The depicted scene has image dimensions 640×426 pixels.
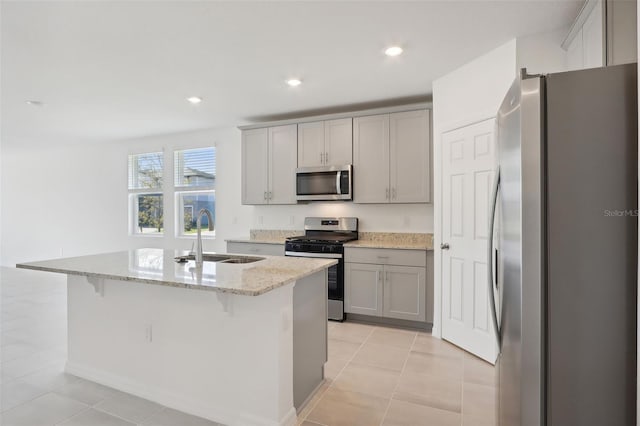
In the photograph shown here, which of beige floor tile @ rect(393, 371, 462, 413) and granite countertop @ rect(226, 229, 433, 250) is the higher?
granite countertop @ rect(226, 229, 433, 250)

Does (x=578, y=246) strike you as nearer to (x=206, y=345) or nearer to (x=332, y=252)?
(x=206, y=345)

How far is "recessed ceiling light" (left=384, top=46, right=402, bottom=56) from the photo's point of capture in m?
2.76

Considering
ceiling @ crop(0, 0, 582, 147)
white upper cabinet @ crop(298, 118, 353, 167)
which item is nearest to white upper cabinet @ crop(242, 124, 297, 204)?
white upper cabinet @ crop(298, 118, 353, 167)

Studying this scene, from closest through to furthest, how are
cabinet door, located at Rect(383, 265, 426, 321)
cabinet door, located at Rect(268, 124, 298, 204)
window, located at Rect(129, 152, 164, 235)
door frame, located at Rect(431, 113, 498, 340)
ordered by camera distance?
door frame, located at Rect(431, 113, 498, 340), cabinet door, located at Rect(383, 265, 426, 321), cabinet door, located at Rect(268, 124, 298, 204), window, located at Rect(129, 152, 164, 235)

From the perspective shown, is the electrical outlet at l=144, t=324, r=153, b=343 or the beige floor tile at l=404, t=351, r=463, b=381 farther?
the beige floor tile at l=404, t=351, r=463, b=381

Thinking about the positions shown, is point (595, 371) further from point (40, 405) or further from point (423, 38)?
point (40, 405)

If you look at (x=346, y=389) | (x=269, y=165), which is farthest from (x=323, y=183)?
(x=346, y=389)

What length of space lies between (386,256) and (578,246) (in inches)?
104

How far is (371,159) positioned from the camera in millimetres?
4066

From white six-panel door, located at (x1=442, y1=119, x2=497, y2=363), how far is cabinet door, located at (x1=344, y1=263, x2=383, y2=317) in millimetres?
690

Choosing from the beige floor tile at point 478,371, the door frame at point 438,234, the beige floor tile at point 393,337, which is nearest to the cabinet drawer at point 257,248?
the beige floor tile at point 393,337

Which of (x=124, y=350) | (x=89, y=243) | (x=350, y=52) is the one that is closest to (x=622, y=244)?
(x=350, y=52)

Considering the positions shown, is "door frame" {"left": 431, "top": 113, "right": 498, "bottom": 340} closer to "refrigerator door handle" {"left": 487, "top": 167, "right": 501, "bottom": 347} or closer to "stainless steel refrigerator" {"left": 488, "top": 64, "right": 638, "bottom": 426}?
"refrigerator door handle" {"left": 487, "top": 167, "right": 501, "bottom": 347}

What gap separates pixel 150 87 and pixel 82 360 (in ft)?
8.36
